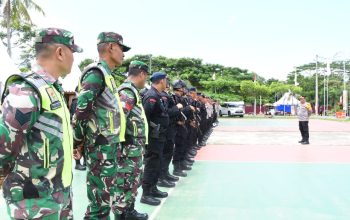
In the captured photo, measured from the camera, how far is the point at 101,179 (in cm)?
317

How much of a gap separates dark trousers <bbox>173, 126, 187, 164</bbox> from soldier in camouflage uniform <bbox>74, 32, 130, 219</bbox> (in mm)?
3848

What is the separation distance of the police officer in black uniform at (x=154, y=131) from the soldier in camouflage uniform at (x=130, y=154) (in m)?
0.75

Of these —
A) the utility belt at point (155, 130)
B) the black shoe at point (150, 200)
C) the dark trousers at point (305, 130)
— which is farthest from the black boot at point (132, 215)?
the dark trousers at point (305, 130)

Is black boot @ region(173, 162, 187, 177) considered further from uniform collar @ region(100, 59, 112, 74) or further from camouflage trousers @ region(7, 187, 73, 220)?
camouflage trousers @ region(7, 187, 73, 220)

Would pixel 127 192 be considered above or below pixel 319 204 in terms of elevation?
above

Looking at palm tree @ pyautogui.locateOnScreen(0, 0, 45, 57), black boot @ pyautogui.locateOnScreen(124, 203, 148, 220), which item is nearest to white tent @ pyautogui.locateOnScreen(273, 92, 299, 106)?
palm tree @ pyautogui.locateOnScreen(0, 0, 45, 57)

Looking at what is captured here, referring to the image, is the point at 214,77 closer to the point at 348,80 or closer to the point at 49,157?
the point at 348,80

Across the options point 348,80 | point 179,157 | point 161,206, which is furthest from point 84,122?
point 348,80

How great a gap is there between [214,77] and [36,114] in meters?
44.2

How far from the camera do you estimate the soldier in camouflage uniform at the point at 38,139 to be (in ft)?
6.42

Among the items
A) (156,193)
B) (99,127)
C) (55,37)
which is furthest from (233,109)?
(55,37)

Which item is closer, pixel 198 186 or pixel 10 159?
pixel 10 159

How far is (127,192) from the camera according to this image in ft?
12.6

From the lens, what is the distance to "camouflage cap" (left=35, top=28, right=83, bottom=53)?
216 centimetres
